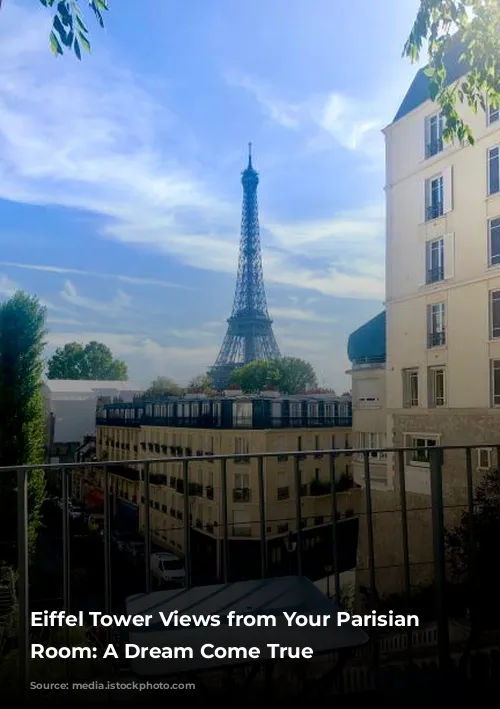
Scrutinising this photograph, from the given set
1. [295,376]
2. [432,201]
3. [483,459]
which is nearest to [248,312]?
[295,376]

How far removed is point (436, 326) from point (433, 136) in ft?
5.04

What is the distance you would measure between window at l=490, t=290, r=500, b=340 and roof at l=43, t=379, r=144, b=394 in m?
3.11

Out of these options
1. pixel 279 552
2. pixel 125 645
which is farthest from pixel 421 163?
pixel 125 645

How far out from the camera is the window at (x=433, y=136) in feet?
13.9

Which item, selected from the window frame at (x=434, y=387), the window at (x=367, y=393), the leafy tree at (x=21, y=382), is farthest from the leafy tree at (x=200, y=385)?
the window frame at (x=434, y=387)

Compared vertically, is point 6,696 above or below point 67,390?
below

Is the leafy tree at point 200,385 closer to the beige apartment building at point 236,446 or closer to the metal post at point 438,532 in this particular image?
the beige apartment building at point 236,446

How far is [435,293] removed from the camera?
4035mm

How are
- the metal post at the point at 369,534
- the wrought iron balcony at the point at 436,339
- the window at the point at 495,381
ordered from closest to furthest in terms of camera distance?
1. the metal post at the point at 369,534
2. the window at the point at 495,381
3. the wrought iron balcony at the point at 436,339

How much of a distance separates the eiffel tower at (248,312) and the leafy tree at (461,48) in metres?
2.61

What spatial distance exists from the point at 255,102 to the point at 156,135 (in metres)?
0.82

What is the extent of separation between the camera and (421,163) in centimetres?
436

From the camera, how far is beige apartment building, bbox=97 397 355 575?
7.91 ft

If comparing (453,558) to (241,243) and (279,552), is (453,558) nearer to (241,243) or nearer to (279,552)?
(279,552)
